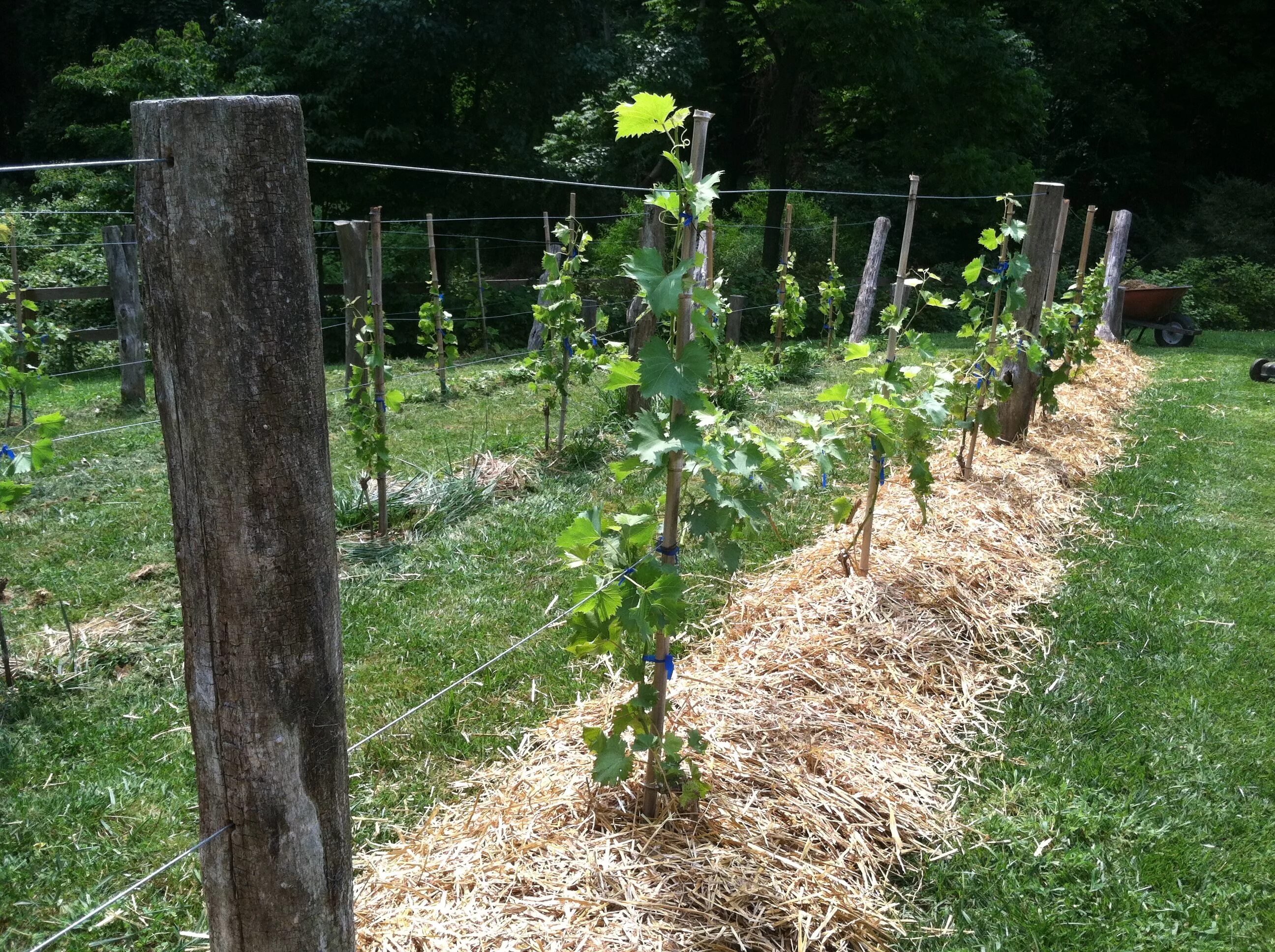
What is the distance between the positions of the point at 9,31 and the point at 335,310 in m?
16.3

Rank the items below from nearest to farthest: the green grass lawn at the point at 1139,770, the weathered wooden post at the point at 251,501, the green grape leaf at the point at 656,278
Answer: the weathered wooden post at the point at 251,501 < the green grape leaf at the point at 656,278 < the green grass lawn at the point at 1139,770

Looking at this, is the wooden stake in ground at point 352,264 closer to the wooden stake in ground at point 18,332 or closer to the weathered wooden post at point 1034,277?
the wooden stake in ground at point 18,332

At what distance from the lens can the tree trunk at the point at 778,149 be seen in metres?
17.7

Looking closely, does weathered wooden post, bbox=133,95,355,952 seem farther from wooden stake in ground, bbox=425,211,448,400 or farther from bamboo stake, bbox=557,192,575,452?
wooden stake in ground, bbox=425,211,448,400

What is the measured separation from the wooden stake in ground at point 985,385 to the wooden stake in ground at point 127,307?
734 cm

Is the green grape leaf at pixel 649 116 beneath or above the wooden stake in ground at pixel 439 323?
above

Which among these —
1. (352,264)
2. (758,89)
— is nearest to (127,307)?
(352,264)

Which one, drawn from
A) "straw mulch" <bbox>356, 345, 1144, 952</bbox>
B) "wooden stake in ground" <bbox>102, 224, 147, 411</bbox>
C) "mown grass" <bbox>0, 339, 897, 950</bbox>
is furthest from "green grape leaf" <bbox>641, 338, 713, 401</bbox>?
"wooden stake in ground" <bbox>102, 224, 147, 411</bbox>

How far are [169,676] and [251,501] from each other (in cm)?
273

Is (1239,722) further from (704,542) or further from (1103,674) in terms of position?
(704,542)

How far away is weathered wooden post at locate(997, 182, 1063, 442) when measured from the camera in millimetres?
5980

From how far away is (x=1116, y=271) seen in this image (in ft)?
43.6

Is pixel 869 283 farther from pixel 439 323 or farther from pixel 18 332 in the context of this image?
pixel 18 332

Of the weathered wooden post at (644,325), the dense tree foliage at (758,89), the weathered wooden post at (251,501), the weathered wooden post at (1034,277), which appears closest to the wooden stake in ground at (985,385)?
the weathered wooden post at (1034,277)
